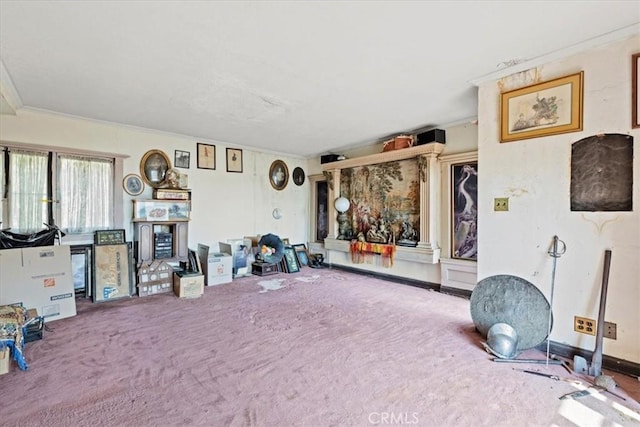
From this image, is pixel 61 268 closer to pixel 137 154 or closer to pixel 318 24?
pixel 137 154

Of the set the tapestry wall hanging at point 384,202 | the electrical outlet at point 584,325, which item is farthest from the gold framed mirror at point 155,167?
the electrical outlet at point 584,325

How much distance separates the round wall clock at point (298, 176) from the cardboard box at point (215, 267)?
242cm

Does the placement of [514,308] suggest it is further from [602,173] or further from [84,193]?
[84,193]

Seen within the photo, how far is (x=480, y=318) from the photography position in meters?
2.81

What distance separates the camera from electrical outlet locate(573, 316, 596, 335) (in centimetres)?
233

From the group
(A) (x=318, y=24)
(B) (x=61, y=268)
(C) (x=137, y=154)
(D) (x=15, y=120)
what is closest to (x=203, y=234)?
(C) (x=137, y=154)

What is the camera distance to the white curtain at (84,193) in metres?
4.05

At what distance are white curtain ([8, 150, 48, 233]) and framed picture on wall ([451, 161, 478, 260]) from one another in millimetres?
5668

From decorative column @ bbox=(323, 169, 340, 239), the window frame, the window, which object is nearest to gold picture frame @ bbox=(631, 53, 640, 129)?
decorative column @ bbox=(323, 169, 340, 239)

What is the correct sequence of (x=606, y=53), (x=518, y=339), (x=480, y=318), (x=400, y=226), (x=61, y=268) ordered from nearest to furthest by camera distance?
(x=606, y=53)
(x=518, y=339)
(x=480, y=318)
(x=61, y=268)
(x=400, y=226)

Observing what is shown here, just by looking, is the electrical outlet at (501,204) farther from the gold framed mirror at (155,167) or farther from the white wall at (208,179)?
the gold framed mirror at (155,167)

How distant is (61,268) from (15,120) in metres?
2.03

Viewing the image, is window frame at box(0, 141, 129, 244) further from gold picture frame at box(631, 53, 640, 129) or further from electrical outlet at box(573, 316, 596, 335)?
gold picture frame at box(631, 53, 640, 129)

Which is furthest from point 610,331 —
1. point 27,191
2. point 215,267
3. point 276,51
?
point 27,191
